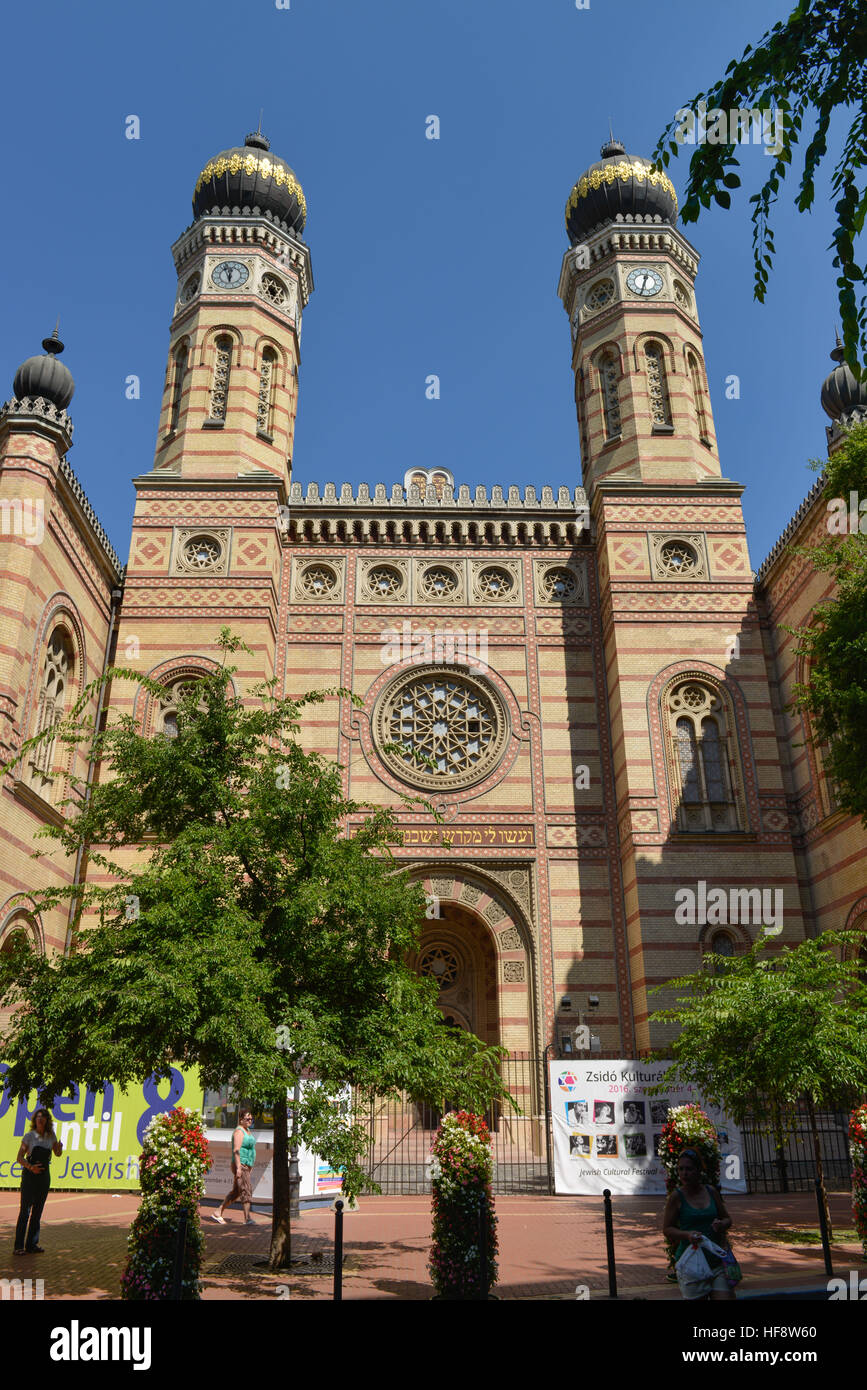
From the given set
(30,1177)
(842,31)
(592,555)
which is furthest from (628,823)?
(842,31)

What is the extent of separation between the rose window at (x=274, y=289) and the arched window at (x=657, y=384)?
32.8 feet

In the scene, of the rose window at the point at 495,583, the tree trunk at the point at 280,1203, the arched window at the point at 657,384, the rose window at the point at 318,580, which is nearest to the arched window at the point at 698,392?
the arched window at the point at 657,384

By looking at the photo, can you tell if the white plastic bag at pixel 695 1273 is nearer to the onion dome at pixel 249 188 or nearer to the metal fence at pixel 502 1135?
the metal fence at pixel 502 1135

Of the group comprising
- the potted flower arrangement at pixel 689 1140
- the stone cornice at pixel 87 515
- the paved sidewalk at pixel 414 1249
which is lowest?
the paved sidewalk at pixel 414 1249

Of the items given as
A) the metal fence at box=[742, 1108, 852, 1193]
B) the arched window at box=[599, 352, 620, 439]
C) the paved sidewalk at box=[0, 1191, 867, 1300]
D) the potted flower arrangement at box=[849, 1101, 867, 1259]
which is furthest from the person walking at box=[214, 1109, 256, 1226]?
the arched window at box=[599, 352, 620, 439]

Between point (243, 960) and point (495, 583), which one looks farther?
point (495, 583)

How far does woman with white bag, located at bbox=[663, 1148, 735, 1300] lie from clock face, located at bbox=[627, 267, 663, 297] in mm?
23861

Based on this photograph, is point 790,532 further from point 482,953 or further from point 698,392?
point 482,953

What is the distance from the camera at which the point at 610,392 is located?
2564 centimetres

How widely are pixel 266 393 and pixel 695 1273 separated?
76.8 feet

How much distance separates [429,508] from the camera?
24078 mm

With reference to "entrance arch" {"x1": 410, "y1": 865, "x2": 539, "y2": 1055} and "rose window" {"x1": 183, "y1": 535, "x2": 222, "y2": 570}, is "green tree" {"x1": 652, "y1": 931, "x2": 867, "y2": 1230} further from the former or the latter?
"rose window" {"x1": 183, "y1": 535, "x2": 222, "y2": 570}

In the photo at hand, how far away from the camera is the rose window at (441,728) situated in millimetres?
21875

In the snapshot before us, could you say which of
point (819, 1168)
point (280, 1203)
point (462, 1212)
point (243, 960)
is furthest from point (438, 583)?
point (462, 1212)
